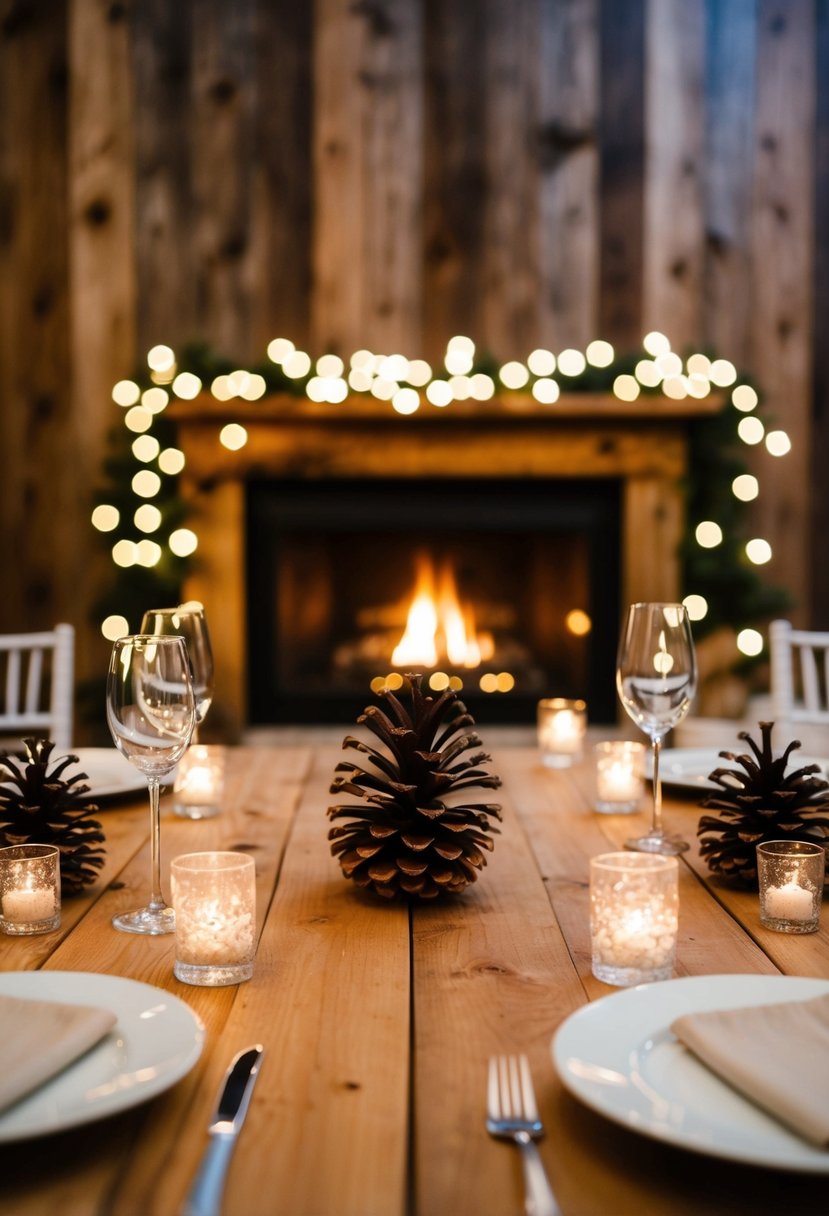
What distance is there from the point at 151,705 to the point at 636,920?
406mm

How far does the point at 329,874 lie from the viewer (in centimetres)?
108

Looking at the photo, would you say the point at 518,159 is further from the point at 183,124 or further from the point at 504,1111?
the point at 504,1111

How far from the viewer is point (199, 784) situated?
1.30m

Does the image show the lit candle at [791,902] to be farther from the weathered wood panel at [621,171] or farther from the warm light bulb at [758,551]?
the weathered wood panel at [621,171]

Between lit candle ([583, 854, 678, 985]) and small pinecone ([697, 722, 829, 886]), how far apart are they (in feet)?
0.80

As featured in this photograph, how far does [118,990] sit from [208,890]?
3.9 inches

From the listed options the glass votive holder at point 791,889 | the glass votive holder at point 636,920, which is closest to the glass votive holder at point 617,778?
the glass votive holder at point 791,889

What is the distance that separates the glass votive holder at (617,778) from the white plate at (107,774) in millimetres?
522

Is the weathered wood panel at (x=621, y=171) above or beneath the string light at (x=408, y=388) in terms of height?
above

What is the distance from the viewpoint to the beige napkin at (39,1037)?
59 cm

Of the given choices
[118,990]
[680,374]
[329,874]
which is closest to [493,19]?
[680,374]

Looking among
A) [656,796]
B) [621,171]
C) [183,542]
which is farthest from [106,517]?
[656,796]

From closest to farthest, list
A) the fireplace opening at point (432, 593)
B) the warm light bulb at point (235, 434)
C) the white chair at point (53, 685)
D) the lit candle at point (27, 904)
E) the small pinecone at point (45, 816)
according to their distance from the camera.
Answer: the lit candle at point (27, 904)
the small pinecone at point (45, 816)
the white chair at point (53, 685)
the warm light bulb at point (235, 434)
the fireplace opening at point (432, 593)

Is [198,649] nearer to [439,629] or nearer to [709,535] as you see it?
[439,629]
